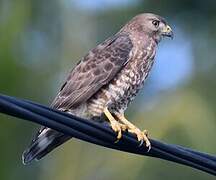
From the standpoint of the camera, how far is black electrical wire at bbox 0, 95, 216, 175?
4812 mm

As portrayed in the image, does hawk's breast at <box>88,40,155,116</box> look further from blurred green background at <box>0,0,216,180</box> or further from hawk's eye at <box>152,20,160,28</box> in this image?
blurred green background at <box>0,0,216,180</box>

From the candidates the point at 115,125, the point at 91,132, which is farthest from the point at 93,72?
the point at 91,132

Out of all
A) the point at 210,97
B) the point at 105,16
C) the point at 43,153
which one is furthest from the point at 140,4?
the point at 43,153

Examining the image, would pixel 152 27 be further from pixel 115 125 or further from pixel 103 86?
pixel 115 125

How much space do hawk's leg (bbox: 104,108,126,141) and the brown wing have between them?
0.59 ft

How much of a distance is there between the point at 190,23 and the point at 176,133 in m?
5.53

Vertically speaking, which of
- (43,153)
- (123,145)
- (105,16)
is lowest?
(105,16)

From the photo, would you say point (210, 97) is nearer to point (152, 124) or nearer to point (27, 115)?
point (152, 124)

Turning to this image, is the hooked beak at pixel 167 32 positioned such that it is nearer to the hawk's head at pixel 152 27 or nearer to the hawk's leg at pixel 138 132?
the hawk's head at pixel 152 27

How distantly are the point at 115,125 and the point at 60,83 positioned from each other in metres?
6.48

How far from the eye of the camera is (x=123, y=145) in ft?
17.9

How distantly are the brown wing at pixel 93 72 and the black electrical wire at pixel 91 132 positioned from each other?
1.23 meters

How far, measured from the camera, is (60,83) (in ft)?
41.3

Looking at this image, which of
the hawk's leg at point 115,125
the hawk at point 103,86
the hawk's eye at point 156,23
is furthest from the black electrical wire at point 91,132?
the hawk's eye at point 156,23
